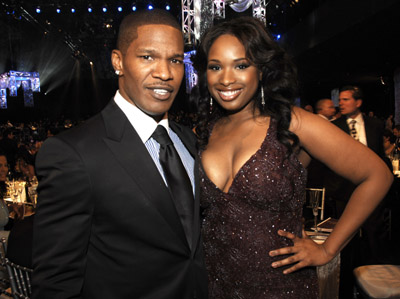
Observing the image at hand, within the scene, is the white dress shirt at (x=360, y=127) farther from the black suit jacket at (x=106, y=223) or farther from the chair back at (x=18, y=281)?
the chair back at (x=18, y=281)

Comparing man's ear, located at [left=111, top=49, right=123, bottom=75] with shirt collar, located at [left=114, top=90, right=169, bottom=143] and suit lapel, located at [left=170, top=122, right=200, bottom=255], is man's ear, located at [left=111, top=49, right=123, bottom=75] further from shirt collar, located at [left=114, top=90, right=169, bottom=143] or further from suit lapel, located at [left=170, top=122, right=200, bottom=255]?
suit lapel, located at [left=170, top=122, right=200, bottom=255]

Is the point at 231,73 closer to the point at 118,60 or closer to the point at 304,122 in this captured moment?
the point at 304,122

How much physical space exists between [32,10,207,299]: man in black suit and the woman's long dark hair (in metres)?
0.40

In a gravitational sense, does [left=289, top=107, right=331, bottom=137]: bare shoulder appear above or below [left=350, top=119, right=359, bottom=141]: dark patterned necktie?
below

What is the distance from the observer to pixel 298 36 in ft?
35.3

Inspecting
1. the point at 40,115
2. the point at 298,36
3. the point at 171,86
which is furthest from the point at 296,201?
the point at 40,115

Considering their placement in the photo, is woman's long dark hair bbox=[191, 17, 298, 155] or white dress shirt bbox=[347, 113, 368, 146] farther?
white dress shirt bbox=[347, 113, 368, 146]

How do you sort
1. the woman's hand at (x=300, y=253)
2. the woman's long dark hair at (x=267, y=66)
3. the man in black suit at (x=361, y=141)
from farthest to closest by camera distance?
the man in black suit at (x=361, y=141)
the woman's long dark hair at (x=267, y=66)
the woman's hand at (x=300, y=253)

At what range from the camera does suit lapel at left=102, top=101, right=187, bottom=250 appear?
114 centimetres

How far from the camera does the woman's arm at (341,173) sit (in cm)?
149

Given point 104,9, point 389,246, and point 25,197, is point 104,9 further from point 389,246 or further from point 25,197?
point 389,246

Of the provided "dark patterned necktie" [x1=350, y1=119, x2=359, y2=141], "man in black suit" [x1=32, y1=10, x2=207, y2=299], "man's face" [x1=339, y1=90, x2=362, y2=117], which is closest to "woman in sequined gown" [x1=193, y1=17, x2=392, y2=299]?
"man in black suit" [x1=32, y1=10, x2=207, y2=299]

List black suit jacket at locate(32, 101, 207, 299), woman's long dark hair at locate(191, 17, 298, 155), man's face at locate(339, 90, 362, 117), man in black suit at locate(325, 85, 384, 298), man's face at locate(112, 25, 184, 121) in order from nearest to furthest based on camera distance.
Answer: black suit jacket at locate(32, 101, 207, 299) → man's face at locate(112, 25, 184, 121) → woman's long dark hair at locate(191, 17, 298, 155) → man in black suit at locate(325, 85, 384, 298) → man's face at locate(339, 90, 362, 117)

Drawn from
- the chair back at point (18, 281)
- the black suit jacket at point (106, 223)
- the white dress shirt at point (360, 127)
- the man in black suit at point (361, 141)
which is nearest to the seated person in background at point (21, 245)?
the chair back at point (18, 281)
